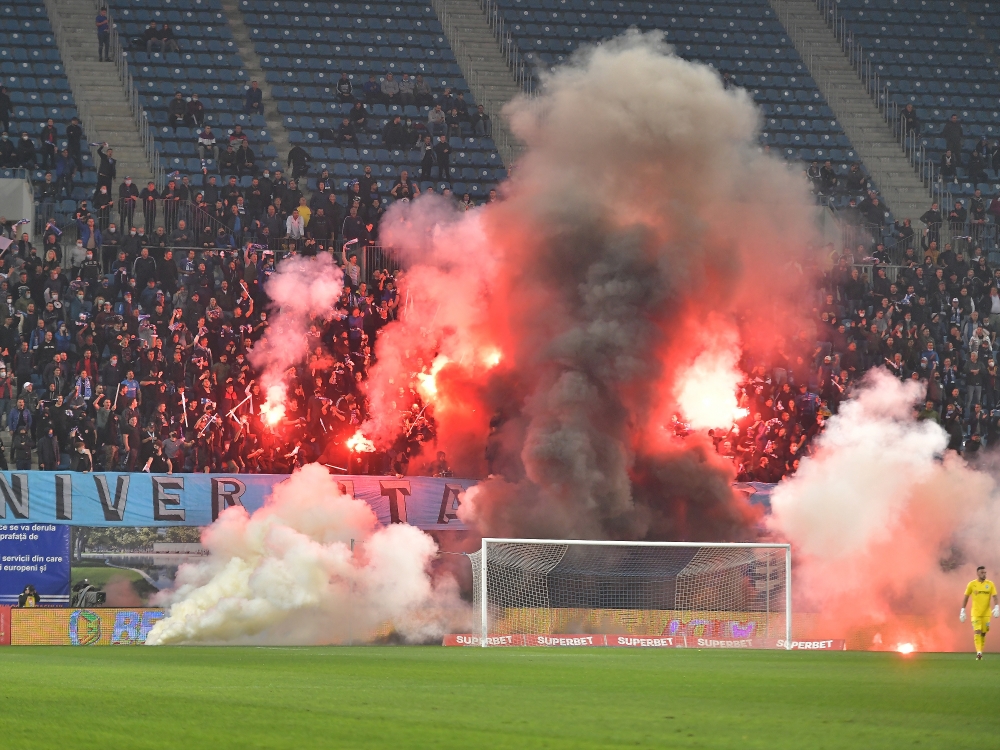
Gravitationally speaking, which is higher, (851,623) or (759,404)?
(759,404)

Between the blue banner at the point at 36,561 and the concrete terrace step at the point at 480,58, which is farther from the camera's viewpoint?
the concrete terrace step at the point at 480,58

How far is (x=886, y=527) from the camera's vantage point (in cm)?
3020

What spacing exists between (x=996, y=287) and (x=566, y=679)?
24865mm

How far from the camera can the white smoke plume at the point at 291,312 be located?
30062 millimetres

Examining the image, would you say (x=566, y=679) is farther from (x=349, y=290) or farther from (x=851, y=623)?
(x=349, y=290)

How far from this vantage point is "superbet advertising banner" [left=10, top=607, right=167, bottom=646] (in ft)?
81.8

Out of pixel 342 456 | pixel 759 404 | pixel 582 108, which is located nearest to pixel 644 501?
pixel 759 404

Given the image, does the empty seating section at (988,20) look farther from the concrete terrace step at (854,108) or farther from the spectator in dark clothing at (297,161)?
the spectator in dark clothing at (297,161)

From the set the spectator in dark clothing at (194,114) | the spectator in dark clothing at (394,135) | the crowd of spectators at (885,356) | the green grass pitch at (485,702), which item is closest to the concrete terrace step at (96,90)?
the spectator in dark clothing at (194,114)

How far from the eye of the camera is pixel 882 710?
12992 millimetres

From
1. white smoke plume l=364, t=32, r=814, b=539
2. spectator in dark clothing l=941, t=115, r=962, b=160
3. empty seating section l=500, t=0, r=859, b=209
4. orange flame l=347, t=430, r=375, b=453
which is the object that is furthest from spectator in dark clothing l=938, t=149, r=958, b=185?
orange flame l=347, t=430, r=375, b=453

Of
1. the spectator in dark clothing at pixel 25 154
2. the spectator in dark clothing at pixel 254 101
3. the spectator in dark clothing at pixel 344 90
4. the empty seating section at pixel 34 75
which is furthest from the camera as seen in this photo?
the spectator in dark clothing at pixel 344 90

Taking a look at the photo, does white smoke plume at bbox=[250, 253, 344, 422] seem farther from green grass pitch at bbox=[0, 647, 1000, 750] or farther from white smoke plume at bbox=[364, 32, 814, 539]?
green grass pitch at bbox=[0, 647, 1000, 750]

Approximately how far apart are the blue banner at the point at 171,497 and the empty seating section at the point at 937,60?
21.8m
